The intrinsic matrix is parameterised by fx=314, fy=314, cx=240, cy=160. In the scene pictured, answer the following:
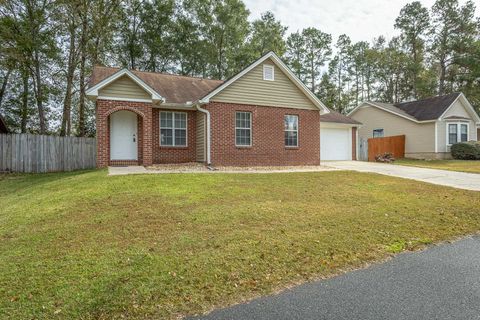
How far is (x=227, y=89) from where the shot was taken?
14812mm

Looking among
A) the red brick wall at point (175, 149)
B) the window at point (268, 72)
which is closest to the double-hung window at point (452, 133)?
the window at point (268, 72)

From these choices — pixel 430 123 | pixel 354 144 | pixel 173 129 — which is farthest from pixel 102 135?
pixel 430 123

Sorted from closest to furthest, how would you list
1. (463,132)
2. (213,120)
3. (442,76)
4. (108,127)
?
(108,127) → (213,120) → (463,132) → (442,76)

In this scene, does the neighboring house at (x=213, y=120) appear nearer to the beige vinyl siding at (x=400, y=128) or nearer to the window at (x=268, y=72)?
the window at (x=268, y=72)

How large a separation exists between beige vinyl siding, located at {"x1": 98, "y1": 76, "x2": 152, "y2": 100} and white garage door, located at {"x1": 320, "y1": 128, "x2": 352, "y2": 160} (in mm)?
13105

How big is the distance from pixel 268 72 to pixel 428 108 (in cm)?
1752

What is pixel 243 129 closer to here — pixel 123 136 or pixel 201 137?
pixel 201 137

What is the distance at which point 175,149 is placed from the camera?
1532 cm

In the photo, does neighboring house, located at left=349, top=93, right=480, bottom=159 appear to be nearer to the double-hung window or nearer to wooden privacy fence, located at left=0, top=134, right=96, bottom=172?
the double-hung window

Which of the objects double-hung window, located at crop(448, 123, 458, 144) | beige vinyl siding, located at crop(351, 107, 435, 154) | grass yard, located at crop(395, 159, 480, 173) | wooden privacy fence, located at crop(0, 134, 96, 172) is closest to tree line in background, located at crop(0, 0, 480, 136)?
wooden privacy fence, located at crop(0, 134, 96, 172)

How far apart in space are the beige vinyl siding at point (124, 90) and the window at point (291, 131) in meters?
6.95

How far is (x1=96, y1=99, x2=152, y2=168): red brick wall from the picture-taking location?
12984mm

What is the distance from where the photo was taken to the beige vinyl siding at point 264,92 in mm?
14930

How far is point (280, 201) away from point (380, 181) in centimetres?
534
